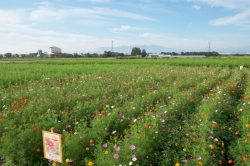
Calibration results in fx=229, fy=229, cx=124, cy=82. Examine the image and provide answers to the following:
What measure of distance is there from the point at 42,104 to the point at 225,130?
4955mm

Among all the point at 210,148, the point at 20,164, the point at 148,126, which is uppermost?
the point at 148,126

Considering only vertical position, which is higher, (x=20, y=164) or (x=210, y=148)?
(x=210, y=148)

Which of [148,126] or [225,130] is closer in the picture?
[148,126]

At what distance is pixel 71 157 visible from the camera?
3855 millimetres

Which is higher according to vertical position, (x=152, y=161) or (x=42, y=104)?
(x=42, y=104)

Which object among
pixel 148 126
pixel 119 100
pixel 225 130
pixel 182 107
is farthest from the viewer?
pixel 119 100

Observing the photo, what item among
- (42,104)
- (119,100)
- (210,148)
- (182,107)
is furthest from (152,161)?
(42,104)

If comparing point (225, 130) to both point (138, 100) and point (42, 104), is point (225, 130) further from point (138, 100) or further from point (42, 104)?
point (42, 104)

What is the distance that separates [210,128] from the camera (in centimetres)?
464

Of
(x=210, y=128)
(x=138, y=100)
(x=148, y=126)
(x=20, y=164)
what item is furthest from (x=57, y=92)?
(x=210, y=128)

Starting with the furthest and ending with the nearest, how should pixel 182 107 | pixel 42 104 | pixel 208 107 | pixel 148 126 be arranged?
pixel 42 104 < pixel 182 107 < pixel 208 107 < pixel 148 126

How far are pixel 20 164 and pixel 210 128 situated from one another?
3.70 m

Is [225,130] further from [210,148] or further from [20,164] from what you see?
[20,164]

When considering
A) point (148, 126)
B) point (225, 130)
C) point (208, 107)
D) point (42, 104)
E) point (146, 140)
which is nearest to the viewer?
point (146, 140)
